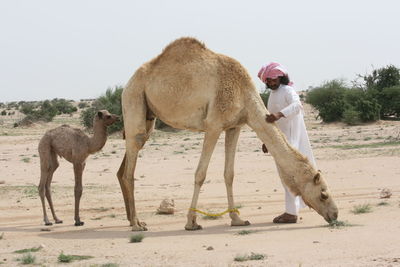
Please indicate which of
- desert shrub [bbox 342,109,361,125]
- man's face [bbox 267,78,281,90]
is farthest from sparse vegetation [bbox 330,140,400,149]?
desert shrub [bbox 342,109,361,125]

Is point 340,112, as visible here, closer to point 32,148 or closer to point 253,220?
point 32,148

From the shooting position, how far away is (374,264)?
6.46 metres

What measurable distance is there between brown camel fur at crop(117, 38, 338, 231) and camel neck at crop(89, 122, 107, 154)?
1.83ft

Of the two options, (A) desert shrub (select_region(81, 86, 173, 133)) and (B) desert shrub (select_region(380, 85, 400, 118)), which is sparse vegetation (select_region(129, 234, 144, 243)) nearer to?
(A) desert shrub (select_region(81, 86, 173, 133))

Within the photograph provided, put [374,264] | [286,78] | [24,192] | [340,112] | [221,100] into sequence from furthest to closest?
[340,112], [24,192], [286,78], [221,100], [374,264]

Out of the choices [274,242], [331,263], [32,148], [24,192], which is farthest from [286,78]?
[32,148]

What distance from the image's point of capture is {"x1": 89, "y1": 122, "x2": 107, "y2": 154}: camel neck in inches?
414

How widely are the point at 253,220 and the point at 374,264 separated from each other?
12.8 ft

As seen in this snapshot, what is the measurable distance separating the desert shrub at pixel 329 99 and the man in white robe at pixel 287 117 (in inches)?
1161

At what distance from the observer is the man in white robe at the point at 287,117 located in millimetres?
9797

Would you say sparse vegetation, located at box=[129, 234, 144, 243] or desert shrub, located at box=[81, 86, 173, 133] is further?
desert shrub, located at box=[81, 86, 173, 133]

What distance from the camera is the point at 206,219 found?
10664 millimetres

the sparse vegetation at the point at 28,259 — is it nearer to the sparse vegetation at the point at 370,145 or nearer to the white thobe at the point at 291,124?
the white thobe at the point at 291,124

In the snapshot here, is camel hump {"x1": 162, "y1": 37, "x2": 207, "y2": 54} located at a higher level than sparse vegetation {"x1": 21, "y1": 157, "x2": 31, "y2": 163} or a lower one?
higher
